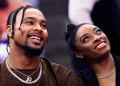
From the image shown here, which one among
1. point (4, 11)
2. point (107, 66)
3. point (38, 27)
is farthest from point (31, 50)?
point (4, 11)

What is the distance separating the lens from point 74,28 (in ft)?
7.91

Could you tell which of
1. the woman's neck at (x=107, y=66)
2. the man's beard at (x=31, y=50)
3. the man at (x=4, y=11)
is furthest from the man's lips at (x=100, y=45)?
the man at (x=4, y=11)

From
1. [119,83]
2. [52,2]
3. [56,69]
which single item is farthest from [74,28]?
[52,2]

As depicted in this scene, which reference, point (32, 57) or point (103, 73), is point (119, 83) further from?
point (32, 57)

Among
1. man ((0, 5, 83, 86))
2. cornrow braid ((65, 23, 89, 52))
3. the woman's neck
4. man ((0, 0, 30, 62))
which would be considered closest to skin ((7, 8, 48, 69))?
man ((0, 5, 83, 86))

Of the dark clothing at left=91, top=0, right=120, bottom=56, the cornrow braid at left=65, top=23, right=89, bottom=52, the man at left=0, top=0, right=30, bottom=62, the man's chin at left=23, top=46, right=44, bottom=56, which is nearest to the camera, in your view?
the man's chin at left=23, top=46, right=44, bottom=56

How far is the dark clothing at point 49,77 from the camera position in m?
2.16

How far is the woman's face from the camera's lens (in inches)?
87.7

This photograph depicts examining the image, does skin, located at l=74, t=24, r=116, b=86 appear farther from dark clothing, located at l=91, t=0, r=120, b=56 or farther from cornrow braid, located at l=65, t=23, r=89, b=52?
dark clothing, located at l=91, t=0, r=120, b=56

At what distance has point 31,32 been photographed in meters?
2.19

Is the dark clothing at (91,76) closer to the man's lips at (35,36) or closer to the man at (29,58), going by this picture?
the man at (29,58)

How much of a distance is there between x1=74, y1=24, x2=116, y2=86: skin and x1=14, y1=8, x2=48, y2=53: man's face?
0.24 m

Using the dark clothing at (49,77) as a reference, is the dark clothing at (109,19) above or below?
above

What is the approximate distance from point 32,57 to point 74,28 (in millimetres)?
351
